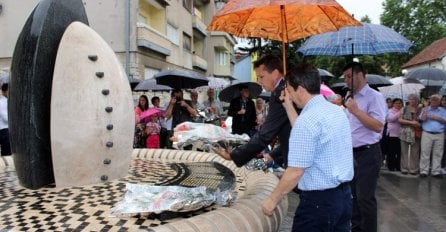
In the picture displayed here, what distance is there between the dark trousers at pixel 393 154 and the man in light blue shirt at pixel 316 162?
910 cm

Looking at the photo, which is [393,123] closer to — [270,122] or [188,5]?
[270,122]

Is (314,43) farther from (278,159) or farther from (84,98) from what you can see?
(84,98)

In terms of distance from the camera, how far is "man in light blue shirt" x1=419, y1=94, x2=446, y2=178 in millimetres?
10688

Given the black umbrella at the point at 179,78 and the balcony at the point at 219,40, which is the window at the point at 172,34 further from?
the black umbrella at the point at 179,78

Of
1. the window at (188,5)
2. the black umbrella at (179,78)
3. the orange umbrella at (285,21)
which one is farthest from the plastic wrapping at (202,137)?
the window at (188,5)

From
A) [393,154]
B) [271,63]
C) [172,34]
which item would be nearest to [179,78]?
[393,154]

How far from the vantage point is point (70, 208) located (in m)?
3.85

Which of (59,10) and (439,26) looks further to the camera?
(439,26)

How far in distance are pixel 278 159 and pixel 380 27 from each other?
9.12ft

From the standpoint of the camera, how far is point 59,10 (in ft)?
16.3

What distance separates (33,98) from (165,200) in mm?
1904

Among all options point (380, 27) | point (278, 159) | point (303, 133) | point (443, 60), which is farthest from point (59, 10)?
point (443, 60)

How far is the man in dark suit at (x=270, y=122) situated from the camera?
3893 millimetres

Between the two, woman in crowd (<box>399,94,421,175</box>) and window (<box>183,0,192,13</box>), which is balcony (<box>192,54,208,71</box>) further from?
woman in crowd (<box>399,94,421,175</box>)
